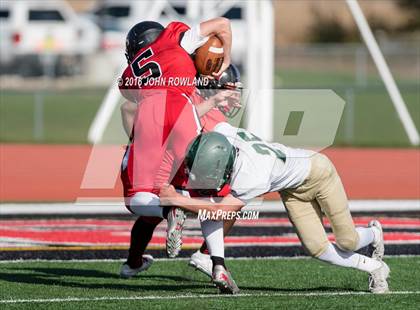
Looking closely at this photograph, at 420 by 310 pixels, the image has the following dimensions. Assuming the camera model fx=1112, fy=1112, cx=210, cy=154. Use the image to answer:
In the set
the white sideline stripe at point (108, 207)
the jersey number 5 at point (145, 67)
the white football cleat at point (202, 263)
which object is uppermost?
the jersey number 5 at point (145, 67)

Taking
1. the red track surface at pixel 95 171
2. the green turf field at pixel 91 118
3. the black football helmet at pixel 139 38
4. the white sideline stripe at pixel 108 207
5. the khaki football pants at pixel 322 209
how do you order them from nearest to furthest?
1. the khaki football pants at pixel 322 209
2. the black football helmet at pixel 139 38
3. the white sideline stripe at pixel 108 207
4. the red track surface at pixel 95 171
5. the green turf field at pixel 91 118

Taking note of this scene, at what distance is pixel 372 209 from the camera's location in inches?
504

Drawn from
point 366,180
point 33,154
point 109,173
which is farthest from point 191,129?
point 33,154

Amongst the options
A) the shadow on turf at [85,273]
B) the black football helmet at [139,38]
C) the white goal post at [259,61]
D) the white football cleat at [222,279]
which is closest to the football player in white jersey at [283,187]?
the white football cleat at [222,279]

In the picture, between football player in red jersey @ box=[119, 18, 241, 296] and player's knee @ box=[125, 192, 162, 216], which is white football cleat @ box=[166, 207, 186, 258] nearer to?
football player in red jersey @ box=[119, 18, 241, 296]

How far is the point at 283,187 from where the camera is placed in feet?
24.1

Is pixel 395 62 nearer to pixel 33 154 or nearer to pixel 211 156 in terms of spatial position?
pixel 33 154

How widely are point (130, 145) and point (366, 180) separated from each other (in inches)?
347

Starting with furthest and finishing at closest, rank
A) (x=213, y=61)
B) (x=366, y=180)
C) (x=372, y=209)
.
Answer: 1. (x=366, y=180)
2. (x=372, y=209)
3. (x=213, y=61)

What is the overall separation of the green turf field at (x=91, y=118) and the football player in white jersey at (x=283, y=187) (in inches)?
419

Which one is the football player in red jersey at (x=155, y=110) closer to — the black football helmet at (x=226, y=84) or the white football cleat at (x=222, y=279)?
the black football helmet at (x=226, y=84)

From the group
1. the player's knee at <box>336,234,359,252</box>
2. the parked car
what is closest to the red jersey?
the player's knee at <box>336,234,359,252</box>

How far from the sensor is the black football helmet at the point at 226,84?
26.5 ft

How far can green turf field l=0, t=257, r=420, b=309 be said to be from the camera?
7066mm
